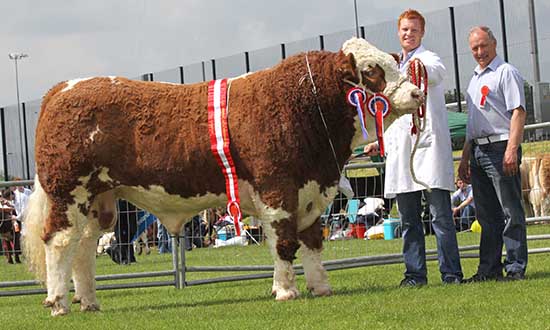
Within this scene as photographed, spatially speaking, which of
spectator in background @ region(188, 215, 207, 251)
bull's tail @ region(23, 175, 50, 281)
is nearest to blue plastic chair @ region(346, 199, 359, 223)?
spectator in background @ region(188, 215, 207, 251)

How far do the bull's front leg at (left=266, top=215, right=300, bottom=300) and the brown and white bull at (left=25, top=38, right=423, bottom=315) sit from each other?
1cm

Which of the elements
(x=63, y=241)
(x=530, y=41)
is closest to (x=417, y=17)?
(x=63, y=241)

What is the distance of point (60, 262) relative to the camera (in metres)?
8.61

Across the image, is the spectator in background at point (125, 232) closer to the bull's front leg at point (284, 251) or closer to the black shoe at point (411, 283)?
the bull's front leg at point (284, 251)

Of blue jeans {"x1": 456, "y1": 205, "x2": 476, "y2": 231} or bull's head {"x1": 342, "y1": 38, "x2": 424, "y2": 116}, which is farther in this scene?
blue jeans {"x1": 456, "y1": 205, "x2": 476, "y2": 231}

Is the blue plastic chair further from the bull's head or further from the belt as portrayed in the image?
the bull's head

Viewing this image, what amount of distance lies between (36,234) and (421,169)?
3609 mm

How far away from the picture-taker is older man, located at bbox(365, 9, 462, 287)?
29.6ft

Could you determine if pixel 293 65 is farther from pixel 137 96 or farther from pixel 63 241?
pixel 63 241

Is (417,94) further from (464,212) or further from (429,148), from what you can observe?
(464,212)

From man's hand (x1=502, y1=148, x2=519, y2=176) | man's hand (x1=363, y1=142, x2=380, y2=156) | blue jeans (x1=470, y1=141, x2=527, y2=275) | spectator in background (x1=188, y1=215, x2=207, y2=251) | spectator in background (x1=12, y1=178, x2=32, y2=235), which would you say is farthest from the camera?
spectator in background (x1=188, y1=215, x2=207, y2=251)

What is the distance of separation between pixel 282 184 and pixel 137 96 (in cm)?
154

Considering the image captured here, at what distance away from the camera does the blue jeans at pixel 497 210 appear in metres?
9.12

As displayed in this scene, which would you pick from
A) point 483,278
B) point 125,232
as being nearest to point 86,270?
point 125,232
